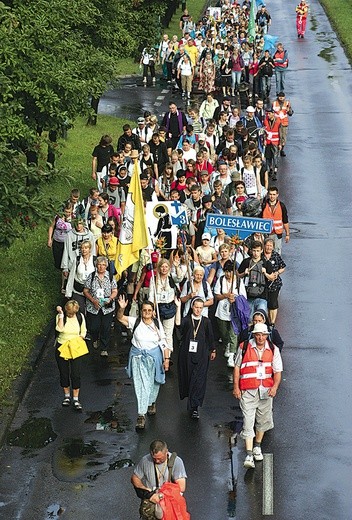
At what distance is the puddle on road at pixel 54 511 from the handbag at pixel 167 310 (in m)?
4.21

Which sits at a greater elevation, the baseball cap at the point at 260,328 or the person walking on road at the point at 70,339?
the baseball cap at the point at 260,328

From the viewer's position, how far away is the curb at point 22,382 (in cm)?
1573

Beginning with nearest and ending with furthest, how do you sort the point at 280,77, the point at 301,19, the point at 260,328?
the point at 260,328 → the point at 280,77 → the point at 301,19

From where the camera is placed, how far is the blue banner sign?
1722cm

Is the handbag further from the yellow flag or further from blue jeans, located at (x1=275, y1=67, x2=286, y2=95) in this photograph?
blue jeans, located at (x1=275, y1=67, x2=286, y2=95)

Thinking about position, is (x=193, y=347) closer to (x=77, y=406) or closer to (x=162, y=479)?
(x=77, y=406)

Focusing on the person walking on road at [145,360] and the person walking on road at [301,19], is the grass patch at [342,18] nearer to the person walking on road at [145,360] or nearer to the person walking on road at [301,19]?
the person walking on road at [301,19]

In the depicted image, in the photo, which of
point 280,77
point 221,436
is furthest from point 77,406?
point 280,77

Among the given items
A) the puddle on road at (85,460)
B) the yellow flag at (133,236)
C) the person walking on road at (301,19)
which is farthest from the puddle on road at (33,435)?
the person walking on road at (301,19)

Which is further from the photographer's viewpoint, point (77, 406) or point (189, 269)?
point (189, 269)

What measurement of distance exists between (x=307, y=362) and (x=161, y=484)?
6266 millimetres

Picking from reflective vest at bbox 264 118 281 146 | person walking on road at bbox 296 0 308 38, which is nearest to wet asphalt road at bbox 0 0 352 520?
reflective vest at bbox 264 118 281 146

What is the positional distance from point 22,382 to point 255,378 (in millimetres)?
3948

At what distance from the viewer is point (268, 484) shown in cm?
1379
